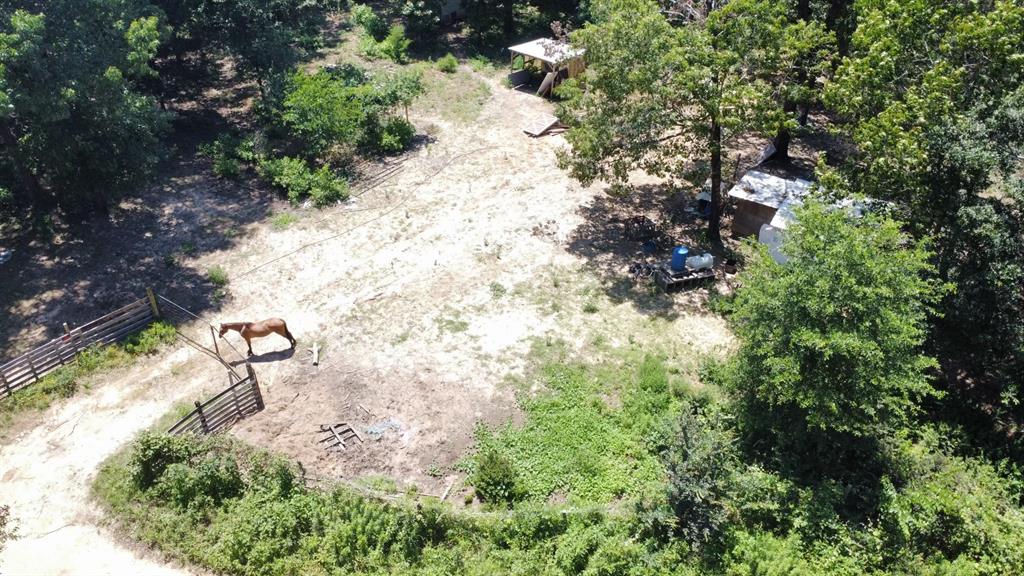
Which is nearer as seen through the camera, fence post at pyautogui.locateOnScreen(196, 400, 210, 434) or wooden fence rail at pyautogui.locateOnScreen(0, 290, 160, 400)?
fence post at pyautogui.locateOnScreen(196, 400, 210, 434)

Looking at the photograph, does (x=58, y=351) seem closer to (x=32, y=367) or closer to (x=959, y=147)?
(x=32, y=367)

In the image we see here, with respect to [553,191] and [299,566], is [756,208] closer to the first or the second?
[553,191]

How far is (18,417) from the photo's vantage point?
57.5 feet

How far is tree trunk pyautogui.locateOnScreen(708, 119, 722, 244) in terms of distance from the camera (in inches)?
875

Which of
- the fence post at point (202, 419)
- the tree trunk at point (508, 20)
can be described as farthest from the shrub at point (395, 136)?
the fence post at point (202, 419)

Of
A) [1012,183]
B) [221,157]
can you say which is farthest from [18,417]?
[1012,183]

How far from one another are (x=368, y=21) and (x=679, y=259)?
85.0 feet

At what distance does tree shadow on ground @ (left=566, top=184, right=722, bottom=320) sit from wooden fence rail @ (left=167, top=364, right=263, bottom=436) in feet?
34.2

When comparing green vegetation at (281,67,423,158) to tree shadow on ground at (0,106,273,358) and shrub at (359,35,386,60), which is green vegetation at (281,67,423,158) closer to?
tree shadow on ground at (0,106,273,358)

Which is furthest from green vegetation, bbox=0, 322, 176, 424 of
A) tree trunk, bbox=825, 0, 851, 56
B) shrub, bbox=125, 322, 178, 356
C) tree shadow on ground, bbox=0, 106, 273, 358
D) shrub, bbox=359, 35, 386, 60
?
tree trunk, bbox=825, 0, 851, 56

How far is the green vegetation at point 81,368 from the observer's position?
17.8 metres

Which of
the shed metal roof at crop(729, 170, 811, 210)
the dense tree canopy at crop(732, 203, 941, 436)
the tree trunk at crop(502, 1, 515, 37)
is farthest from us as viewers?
the tree trunk at crop(502, 1, 515, 37)

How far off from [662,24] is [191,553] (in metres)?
18.7

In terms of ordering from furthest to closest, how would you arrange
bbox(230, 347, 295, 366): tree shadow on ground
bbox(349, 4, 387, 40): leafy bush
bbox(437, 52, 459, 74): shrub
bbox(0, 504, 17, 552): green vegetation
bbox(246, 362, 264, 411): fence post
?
bbox(349, 4, 387, 40): leafy bush
bbox(437, 52, 459, 74): shrub
bbox(230, 347, 295, 366): tree shadow on ground
bbox(246, 362, 264, 411): fence post
bbox(0, 504, 17, 552): green vegetation
